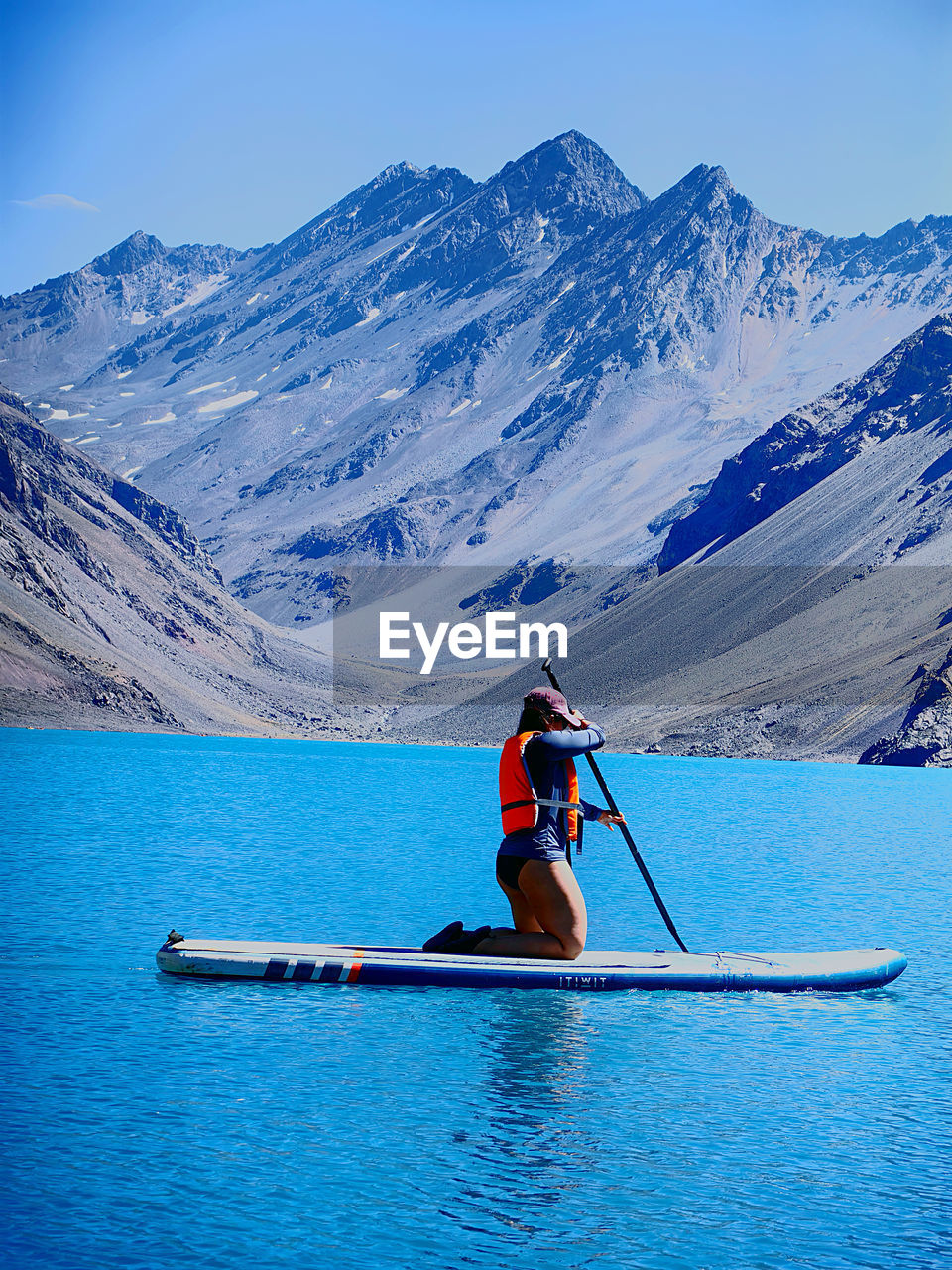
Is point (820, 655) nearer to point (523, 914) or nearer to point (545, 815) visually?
point (523, 914)

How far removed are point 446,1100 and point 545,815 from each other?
411 centimetres

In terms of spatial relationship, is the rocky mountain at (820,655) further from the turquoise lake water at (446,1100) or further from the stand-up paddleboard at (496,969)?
the stand-up paddleboard at (496,969)

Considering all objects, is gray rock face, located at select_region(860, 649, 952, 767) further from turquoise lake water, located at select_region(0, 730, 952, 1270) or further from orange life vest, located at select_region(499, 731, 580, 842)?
orange life vest, located at select_region(499, 731, 580, 842)

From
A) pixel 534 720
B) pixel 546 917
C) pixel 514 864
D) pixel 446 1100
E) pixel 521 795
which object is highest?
pixel 534 720

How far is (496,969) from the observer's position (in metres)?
17.5

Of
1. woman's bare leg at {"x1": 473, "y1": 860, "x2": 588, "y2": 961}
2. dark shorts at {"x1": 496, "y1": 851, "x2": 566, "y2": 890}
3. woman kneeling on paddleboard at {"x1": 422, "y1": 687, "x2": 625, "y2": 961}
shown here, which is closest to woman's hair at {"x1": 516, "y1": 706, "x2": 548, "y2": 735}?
woman kneeling on paddleboard at {"x1": 422, "y1": 687, "x2": 625, "y2": 961}

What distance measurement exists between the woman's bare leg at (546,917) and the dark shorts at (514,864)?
0.19 ft

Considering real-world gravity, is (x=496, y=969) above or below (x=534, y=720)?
below

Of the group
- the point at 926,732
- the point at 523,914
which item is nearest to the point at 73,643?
the point at 926,732

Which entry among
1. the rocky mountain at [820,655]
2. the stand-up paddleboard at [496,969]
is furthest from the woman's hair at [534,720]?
the rocky mountain at [820,655]

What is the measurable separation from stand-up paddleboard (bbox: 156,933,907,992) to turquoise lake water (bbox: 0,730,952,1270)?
1.29 ft

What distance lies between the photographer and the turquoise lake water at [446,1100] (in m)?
10.5

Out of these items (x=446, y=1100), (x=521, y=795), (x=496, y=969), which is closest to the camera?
(x=446, y=1100)

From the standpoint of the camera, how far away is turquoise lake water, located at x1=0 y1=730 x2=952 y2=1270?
10547 millimetres
